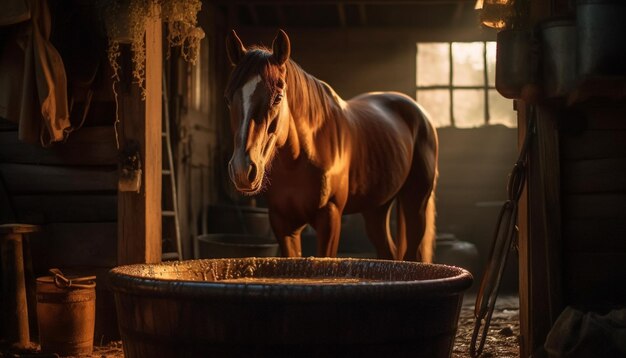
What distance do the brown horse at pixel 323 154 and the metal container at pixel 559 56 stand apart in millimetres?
1256

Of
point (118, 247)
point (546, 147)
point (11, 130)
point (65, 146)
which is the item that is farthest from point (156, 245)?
point (546, 147)

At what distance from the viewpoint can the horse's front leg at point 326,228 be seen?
4.68m

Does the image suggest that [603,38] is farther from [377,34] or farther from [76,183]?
[377,34]

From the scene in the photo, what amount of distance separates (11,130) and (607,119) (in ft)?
11.8

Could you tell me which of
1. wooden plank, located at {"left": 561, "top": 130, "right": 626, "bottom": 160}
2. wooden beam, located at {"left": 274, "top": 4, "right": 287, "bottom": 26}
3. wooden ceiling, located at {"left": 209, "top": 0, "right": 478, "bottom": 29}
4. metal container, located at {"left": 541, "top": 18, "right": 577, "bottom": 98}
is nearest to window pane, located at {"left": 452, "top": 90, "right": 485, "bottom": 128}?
wooden ceiling, located at {"left": 209, "top": 0, "right": 478, "bottom": 29}

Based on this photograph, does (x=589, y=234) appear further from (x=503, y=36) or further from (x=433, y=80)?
(x=433, y=80)

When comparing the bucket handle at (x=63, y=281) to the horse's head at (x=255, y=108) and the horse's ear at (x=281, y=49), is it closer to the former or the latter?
the horse's head at (x=255, y=108)

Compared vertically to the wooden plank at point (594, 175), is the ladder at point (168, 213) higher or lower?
lower

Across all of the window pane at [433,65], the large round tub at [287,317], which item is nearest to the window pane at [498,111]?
the window pane at [433,65]

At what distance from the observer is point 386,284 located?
191 cm

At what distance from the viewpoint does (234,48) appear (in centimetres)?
409

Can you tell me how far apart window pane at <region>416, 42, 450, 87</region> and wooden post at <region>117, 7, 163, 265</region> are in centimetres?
683

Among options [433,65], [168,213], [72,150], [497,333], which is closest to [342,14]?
[433,65]

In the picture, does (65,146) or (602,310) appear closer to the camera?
(602,310)
